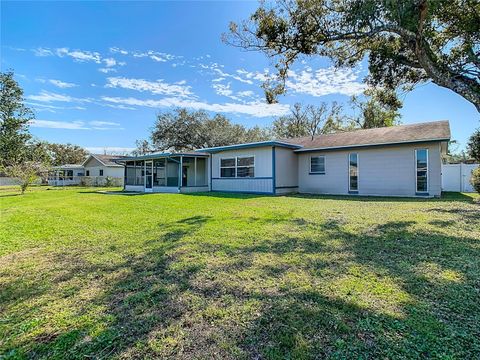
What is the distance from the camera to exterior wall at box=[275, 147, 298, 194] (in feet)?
50.0

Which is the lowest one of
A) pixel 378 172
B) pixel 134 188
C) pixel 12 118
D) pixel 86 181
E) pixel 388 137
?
pixel 134 188

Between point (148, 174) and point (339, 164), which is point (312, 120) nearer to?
point (339, 164)

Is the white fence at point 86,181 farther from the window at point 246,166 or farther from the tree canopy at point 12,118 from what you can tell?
the window at point 246,166

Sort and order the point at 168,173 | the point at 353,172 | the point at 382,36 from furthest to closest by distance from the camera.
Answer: the point at 168,173
the point at 353,172
the point at 382,36

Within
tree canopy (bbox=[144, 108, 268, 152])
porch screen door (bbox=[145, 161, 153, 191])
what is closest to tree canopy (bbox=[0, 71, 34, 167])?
tree canopy (bbox=[144, 108, 268, 152])

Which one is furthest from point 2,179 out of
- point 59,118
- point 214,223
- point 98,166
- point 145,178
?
point 214,223

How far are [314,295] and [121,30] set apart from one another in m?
14.8

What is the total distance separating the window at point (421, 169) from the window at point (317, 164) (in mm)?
4511

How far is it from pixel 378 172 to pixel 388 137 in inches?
69.0

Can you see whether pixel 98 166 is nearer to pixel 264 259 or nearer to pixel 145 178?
pixel 145 178

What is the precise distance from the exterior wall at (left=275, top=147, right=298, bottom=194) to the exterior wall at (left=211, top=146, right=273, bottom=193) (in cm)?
43

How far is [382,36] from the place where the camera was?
9164 millimetres

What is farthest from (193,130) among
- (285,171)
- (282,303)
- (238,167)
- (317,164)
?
(282,303)

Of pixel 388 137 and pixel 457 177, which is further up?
pixel 388 137
